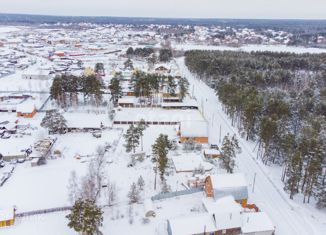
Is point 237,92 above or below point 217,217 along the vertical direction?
above

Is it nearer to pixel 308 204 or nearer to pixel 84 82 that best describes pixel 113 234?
pixel 308 204

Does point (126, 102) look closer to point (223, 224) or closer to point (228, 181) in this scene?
point (228, 181)

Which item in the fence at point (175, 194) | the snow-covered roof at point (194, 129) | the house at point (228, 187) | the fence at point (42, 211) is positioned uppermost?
the snow-covered roof at point (194, 129)

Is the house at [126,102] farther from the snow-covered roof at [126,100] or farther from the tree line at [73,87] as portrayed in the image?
the tree line at [73,87]

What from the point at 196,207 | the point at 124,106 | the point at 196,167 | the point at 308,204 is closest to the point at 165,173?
the point at 196,167

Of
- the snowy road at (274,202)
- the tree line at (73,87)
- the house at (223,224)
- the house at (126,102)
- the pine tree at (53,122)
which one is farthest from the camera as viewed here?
the house at (126,102)

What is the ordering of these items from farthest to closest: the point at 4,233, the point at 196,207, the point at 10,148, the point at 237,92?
the point at 237,92, the point at 10,148, the point at 196,207, the point at 4,233

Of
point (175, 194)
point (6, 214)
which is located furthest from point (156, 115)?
point (6, 214)

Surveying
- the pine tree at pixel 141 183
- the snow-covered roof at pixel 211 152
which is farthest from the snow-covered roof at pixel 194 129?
the pine tree at pixel 141 183
